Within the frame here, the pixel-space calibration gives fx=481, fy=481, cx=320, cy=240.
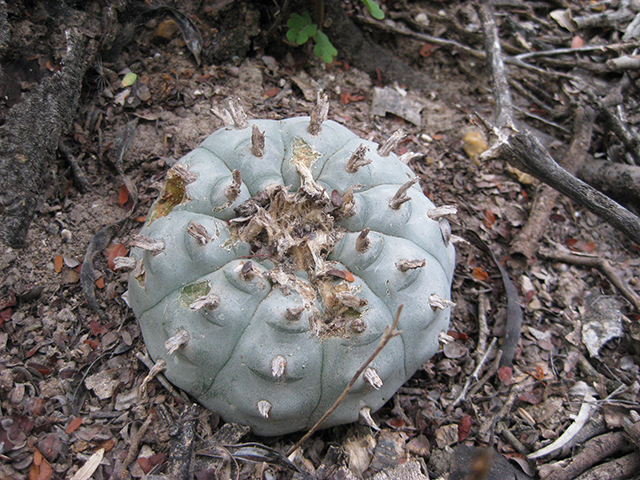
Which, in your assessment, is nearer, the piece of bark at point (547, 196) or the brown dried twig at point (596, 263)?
the brown dried twig at point (596, 263)

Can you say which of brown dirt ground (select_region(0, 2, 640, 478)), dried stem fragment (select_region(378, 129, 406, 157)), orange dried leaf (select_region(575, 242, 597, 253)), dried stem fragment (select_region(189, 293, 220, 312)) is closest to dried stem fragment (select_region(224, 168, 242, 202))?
dried stem fragment (select_region(189, 293, 220, 312))

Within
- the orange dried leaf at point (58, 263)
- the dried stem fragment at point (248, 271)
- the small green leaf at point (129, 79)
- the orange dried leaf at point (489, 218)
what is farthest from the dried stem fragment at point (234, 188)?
the orange dried leaf at point (489, 218)

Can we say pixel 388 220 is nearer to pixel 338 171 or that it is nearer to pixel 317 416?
pixel 338 171

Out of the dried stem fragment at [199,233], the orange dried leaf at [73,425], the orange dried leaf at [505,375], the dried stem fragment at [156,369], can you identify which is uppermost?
the dried stem fragment at [199,233]

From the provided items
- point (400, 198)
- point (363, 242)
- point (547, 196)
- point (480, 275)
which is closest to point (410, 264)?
point (363, 242)

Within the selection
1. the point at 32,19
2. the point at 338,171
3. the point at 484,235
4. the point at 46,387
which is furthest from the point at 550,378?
the point at 32,19

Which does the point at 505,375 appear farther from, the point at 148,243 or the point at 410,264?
the point at 148,243

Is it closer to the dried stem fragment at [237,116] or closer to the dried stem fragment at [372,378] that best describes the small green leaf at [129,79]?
the dried stem fragment at [237,116]
